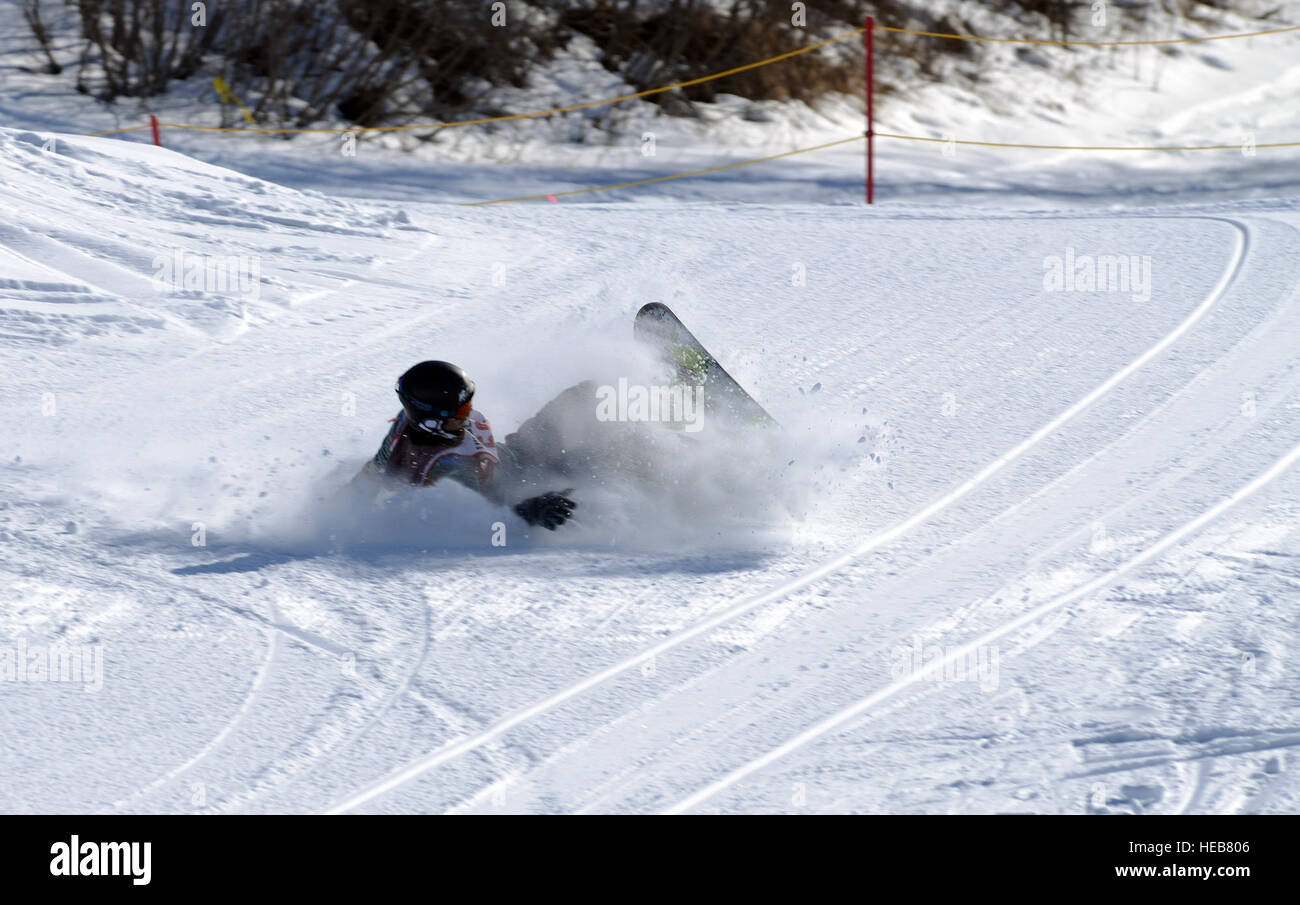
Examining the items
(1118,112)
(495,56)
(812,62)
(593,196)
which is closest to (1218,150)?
(1118,112)

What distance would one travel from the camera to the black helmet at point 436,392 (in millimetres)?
5484

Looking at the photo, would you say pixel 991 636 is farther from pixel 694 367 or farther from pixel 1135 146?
pixel 1135 146

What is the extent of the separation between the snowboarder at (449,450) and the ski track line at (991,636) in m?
1.60

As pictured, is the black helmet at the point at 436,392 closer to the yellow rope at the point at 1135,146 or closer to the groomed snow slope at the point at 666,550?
the groomed snow slope at the point at 666,550

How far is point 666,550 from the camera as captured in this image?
5.88m

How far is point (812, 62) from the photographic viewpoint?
17641 mm

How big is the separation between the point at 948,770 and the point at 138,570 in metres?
3.34

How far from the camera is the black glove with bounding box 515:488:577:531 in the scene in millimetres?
5695

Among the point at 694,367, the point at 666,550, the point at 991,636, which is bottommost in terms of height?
the point at 991,636

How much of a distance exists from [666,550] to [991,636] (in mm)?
1427

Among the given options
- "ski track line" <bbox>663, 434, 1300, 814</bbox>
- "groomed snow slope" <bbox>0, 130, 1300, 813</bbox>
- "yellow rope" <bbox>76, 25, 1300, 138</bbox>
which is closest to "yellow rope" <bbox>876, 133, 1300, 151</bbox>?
"yellow rope" <bbox>76, 25, 1300, 138</bbox>

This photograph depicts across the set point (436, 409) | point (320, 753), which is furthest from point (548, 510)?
point (320, 753)
